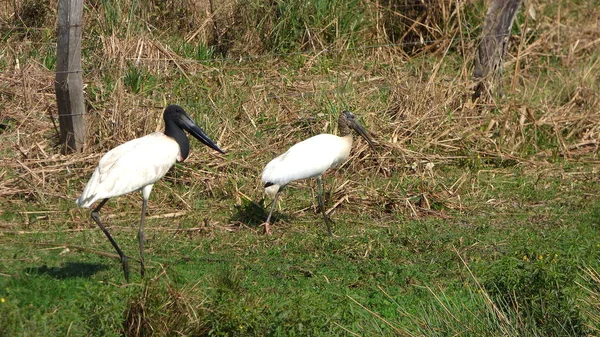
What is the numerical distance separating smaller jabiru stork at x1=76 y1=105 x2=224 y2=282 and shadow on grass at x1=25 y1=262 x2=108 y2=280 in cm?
24

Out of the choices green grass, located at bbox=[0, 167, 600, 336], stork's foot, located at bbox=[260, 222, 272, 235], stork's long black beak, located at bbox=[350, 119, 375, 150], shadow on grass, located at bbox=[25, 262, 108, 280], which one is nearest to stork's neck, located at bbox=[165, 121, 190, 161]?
green grass, located at bbox=[0, 167, 600, 336]

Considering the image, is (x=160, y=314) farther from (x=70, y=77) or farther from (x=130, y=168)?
(x=70, y=77)

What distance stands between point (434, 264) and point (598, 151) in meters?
3.72

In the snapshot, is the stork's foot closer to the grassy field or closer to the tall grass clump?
the grassy field

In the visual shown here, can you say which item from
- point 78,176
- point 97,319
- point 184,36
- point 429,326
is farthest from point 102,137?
point 429,326

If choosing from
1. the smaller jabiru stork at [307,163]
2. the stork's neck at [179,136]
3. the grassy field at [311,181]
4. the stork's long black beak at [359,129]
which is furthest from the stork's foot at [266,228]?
the stork's long black beak at [359,129]

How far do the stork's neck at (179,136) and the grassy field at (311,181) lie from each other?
75cm

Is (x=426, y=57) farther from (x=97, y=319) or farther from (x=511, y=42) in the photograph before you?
(x=97, y=319)

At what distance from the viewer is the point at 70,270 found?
6.80m

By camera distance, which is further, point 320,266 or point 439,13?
point 439,13

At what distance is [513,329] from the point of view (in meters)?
5.34

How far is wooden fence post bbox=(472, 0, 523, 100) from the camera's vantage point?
1048 centimetres

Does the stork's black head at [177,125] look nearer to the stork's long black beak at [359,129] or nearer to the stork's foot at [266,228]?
the stork's foot at [266,228]

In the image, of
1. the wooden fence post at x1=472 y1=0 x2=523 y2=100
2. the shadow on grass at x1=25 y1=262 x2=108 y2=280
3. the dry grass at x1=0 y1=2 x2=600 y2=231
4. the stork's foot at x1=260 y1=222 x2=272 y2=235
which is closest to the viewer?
the shadow on grass at x1=25 y1=262 x2=108 y2=280
